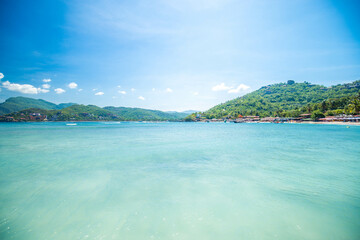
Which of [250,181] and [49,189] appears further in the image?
[250,181]

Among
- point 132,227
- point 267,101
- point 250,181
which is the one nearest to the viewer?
point 132,227

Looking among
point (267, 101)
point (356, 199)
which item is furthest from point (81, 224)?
point (267, 101)

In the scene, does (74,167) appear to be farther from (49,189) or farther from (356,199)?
(356,199)

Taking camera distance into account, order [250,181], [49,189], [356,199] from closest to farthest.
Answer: [356,199] < [49,189] < [250,181]

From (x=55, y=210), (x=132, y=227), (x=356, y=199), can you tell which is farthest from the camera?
(x=356, y=199)

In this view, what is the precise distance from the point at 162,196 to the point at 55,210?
3.69 m

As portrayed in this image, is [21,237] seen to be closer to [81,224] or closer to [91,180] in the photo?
[81,224]

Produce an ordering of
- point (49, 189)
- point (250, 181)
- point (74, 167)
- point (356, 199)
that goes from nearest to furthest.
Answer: point (356, 199) → point (49, 189) → point (250, 181) → point (74, 167)

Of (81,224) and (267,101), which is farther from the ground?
(267,101)

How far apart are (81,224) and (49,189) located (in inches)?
154

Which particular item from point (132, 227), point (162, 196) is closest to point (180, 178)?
point (162, 196)

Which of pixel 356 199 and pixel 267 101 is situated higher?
pixel 267 101

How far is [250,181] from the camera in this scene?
804cm

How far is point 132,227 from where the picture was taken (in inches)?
177
